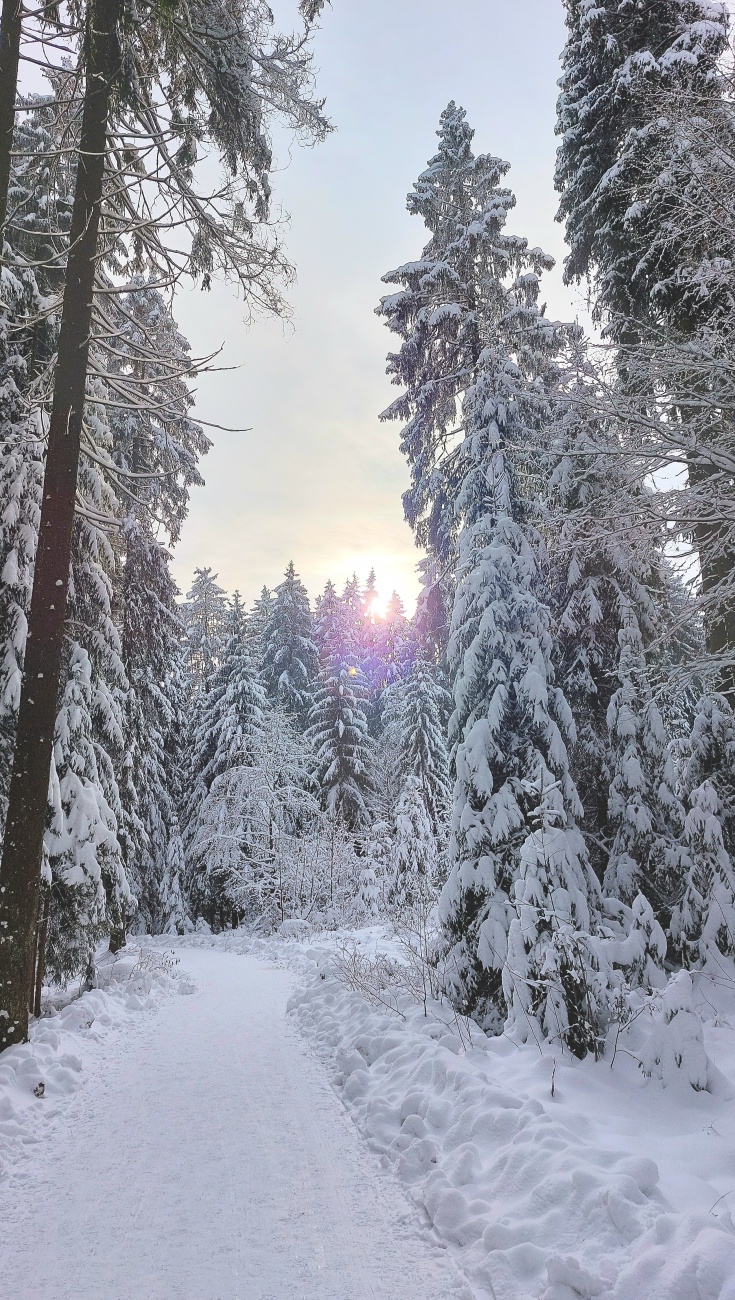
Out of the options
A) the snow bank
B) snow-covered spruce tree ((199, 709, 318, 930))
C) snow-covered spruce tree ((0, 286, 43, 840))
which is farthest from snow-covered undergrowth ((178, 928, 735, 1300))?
snow-covered spruce tree ((199, 709, 318, 930))

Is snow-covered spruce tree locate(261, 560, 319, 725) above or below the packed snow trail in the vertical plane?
above

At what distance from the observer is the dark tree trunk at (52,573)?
20.7 ft

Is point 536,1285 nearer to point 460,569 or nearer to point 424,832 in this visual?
point 460,569

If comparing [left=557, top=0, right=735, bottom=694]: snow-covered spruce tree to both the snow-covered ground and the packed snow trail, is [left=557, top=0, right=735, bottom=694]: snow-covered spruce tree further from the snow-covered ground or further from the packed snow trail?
the packed snow trail

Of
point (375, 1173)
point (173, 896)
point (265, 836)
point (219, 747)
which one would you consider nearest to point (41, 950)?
point (375, 1173)

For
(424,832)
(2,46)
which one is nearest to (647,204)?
(2,46)

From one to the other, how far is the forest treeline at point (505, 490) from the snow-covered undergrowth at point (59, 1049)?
0.47 metres

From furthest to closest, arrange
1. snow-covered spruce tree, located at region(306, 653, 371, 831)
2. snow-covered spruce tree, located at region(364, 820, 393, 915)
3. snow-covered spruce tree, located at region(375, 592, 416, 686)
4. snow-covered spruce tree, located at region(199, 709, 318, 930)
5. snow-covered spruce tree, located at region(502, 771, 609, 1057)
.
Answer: snow-covered spruce tree, located at region(375, 592, 416, 686), snow-covered spruce tree, located at region(306, 653, 371, 831), snow-covered spruce tree, located at region(199, 709, 318, 930), snow-covered spruce tree, located at region(364, 820, 393, 915), snow-covered spruce tree, located at region(502, 771, 609, 1057)

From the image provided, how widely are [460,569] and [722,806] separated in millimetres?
4536

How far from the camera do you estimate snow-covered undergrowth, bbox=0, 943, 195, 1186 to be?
511 cm

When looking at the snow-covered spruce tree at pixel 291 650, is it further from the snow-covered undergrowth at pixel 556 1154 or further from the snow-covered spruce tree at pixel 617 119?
the snow-covered undergrowth at pixel 556 1154

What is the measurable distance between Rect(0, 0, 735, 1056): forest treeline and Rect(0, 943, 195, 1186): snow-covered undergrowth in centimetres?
47

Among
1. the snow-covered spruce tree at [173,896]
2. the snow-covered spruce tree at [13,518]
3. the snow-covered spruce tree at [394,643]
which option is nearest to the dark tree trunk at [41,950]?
the snow-covered spruce tree at [13,518]

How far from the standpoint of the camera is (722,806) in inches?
342
